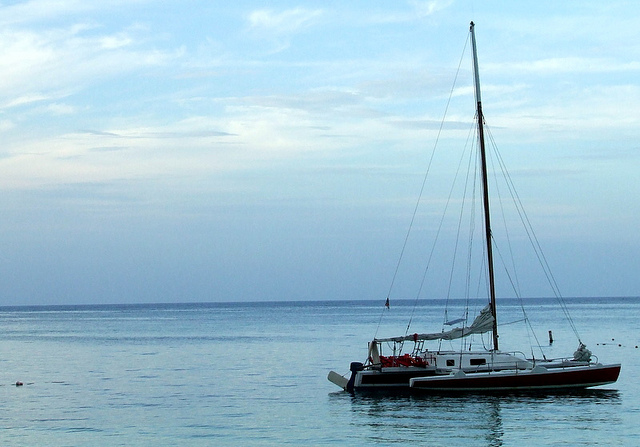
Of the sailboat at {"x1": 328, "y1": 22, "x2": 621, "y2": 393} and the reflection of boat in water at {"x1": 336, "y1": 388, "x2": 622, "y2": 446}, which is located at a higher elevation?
the sailboat at {"x1": 328, "y1": 22, "x2": 621, "y2": 393}

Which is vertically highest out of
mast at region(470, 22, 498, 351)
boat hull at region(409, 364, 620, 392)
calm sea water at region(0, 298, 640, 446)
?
mast at region(470, 22, 498, 351)

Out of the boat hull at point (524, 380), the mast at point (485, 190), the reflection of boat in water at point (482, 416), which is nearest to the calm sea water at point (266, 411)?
the reflection of boat in water at point (482, 416)

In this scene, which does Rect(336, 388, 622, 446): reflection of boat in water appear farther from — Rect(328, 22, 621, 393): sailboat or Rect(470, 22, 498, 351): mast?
Rect(470, 22, 498, 351): mast

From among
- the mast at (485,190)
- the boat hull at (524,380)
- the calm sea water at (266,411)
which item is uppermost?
the mast at (485,190)

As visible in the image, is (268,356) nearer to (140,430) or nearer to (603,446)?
(140,430)

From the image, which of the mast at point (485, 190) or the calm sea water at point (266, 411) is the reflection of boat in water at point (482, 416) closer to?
the calm sea water at point (266, 411)

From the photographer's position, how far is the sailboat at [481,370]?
44656mm

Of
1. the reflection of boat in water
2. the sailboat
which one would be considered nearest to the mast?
the sailboat

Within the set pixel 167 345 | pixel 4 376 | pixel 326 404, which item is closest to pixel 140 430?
pixel 326 404

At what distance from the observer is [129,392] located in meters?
50.5

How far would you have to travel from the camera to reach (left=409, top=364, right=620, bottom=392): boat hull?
1752 inches

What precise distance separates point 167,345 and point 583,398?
201ft

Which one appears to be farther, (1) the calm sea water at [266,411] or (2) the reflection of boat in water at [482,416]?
(1) the calm sea water at [266,411]

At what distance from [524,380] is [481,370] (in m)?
2.28
